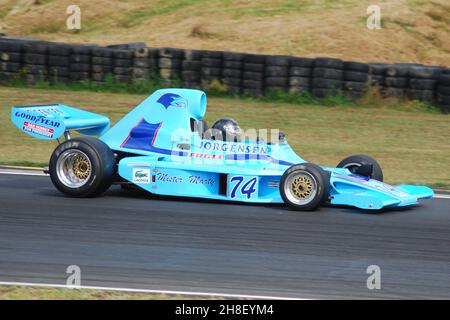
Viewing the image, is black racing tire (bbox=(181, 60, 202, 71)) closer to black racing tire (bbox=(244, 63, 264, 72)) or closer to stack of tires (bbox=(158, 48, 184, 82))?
stack of tires (bbox=(158, 48, 184, 82))

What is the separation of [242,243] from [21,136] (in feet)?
23.7

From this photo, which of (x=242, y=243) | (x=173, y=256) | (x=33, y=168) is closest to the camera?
(x=173, y=256)

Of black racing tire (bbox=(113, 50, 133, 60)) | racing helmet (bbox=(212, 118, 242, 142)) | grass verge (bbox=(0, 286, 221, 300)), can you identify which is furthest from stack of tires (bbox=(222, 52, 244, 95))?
grass verge (bbox=(0, 286, 221, 300))

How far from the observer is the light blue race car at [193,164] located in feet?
28.9

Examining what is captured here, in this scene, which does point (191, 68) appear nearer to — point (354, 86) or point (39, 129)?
point (354, 86)

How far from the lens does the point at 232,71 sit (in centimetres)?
1672

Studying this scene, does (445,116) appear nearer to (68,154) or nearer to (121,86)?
(121,86)

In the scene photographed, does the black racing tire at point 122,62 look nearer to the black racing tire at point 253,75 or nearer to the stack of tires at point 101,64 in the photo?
the stack of tires at point 101,64

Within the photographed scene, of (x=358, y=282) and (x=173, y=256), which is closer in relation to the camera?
(x=358, y=282)

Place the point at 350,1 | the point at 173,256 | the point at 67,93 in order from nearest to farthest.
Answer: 1. the point at 173,256
2. the point at 67,93
3. the point at 350,1

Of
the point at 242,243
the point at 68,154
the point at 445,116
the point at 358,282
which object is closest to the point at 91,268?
the point at 242,243

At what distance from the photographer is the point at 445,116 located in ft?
52.1

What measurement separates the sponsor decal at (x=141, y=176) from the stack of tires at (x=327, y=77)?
7561 millimetres

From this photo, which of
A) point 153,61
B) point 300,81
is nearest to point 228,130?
point 300,81
